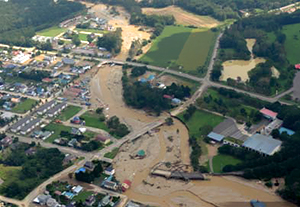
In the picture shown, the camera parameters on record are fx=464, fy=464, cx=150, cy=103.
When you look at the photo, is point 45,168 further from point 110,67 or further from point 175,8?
point 175,8

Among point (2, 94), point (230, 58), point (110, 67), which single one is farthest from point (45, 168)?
point (230, 58)

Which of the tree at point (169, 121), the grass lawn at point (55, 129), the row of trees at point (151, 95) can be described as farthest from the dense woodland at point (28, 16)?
the tree at point (169, 121)

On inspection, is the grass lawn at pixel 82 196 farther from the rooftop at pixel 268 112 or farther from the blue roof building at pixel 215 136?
the rooftop at pixel 268 112

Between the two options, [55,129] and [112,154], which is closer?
[112,154]

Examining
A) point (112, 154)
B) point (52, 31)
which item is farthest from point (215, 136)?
point (52, 31)

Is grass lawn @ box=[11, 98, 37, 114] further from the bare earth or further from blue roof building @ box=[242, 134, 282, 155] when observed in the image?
Answer: blue roof building @ box=[242, 134, 282, 155]

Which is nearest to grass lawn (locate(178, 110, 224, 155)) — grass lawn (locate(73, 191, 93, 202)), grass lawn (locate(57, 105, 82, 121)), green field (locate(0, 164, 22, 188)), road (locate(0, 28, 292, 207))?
road (locate(0, 28, 292, 207))

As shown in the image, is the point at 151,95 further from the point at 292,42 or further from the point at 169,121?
the point at 292,42
